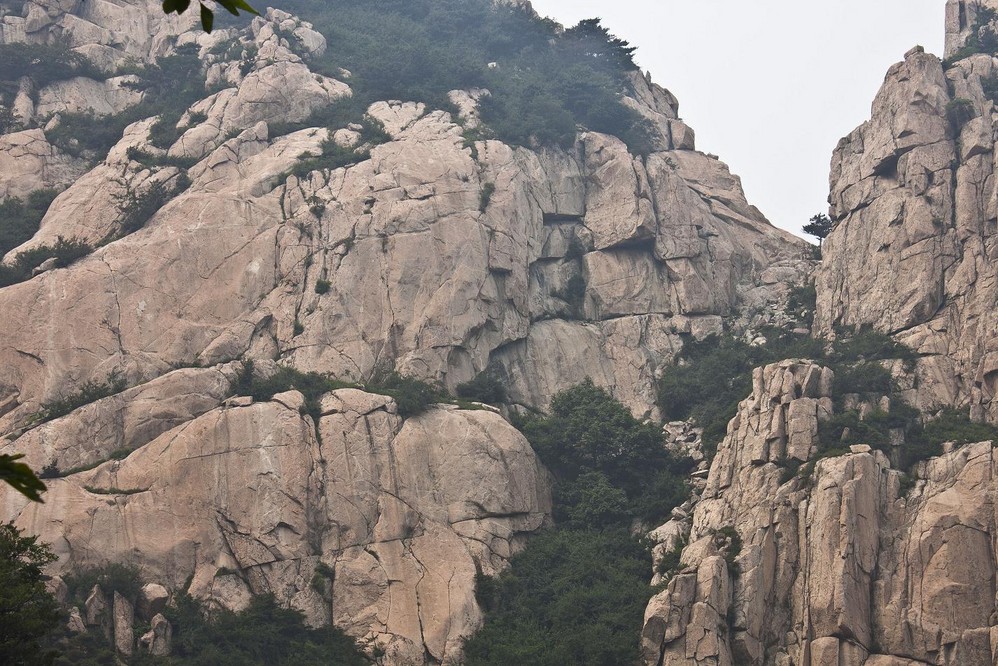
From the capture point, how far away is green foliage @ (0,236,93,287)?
59250mm

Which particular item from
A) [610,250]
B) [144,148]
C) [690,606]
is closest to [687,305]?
[610,250]

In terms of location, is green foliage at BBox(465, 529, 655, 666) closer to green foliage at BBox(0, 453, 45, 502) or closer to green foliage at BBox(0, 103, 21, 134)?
green foliage at BBox(0, 453, 45, 502)

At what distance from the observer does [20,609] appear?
29.1 m

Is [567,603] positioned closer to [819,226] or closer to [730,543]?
[730,543]

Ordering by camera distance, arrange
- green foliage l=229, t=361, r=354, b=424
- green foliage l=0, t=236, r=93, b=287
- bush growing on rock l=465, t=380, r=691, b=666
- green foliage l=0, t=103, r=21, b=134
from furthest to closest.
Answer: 1. green foliage l=0, t=103, r=21, b=134
2. green foliage l=0, t=236, r=93, b=287
3. green foliage l=229, t=361, r=354, b=424
4. bush growing on rock l=465, t=380, r=691, b=666

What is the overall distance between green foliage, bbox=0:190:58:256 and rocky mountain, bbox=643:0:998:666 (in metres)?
37.0

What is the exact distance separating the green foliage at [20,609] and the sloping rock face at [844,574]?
23.5 m

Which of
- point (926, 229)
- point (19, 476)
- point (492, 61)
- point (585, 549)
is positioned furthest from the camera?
point (492, 61)

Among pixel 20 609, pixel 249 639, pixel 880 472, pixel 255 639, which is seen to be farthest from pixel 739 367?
pixel 20 609

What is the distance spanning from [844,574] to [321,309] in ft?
91.9

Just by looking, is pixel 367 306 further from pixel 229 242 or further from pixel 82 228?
pixel 82 228

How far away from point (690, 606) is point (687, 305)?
2466cm

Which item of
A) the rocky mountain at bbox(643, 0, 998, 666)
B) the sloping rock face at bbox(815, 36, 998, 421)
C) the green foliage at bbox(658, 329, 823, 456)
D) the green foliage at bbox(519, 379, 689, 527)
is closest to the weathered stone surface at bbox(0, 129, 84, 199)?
the green foliage at bbox(519, 379, 689, 527)

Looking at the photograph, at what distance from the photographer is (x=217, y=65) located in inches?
3056
